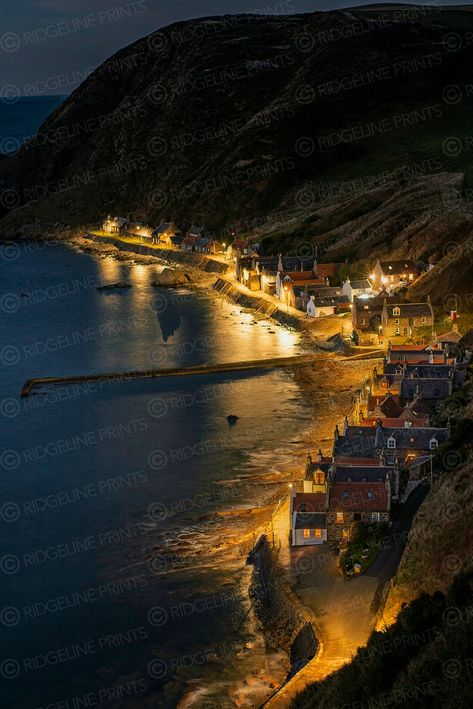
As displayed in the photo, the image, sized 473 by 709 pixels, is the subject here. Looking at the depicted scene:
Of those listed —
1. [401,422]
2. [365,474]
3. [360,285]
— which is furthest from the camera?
[360,285]

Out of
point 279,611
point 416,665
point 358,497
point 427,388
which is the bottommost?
point 279,611

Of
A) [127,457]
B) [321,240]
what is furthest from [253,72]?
[127,457]

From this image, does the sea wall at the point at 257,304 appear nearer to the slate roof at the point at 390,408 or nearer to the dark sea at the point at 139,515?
the dark sea at the point at 139,515

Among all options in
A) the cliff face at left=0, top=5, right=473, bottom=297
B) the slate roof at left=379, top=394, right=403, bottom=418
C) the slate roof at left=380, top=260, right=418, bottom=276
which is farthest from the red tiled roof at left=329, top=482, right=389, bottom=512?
the cliff face at left=0, top=5, right=473, bottom=297

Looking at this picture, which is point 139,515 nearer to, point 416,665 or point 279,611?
point 279,611

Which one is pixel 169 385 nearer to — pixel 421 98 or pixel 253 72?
pixel 421 98

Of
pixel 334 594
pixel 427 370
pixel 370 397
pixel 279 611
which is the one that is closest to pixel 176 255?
pixel 370 397
